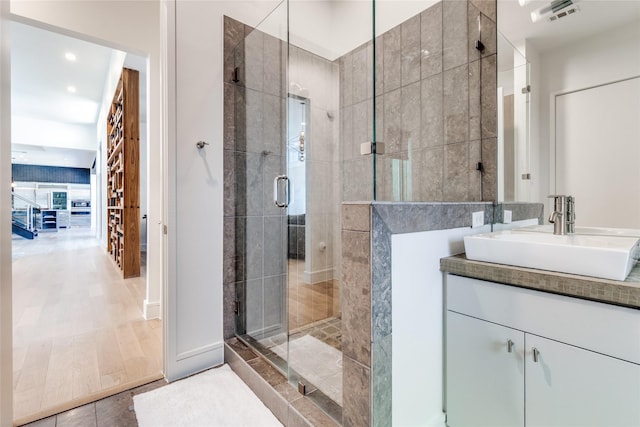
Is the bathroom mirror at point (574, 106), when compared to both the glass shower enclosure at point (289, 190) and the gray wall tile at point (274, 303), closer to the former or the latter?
the glass shower enclosure at point (289, 190)

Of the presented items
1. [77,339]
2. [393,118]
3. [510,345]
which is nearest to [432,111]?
[393,118]

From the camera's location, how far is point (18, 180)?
1126 cm

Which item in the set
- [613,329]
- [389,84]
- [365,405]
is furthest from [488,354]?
[389,84]

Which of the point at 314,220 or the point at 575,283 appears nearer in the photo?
the point at 575,283

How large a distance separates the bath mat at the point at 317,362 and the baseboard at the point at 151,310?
1.49 m

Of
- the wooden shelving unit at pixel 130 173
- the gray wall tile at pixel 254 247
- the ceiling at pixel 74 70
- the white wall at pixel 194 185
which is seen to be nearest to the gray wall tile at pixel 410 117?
the ceiling at pixel 74 70

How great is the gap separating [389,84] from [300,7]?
1.24 metres

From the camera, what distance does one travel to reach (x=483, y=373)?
3.75 ft

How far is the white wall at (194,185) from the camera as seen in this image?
1.76 m

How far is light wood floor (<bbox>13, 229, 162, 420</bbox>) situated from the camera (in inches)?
64.7

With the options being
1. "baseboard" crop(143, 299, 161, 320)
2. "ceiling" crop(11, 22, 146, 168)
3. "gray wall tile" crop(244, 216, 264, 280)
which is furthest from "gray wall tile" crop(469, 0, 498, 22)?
"ceiling" crop(11, 22, 146, 168)

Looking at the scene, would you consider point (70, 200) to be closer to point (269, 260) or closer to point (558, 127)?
point (269, 260)

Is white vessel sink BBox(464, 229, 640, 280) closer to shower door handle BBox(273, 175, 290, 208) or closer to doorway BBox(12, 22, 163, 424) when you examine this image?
shower door handle BBox(273, 175, 290, 208)

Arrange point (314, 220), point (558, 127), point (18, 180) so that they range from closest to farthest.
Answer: point (558, 127) → point (314, 220) → point (18, 180)
